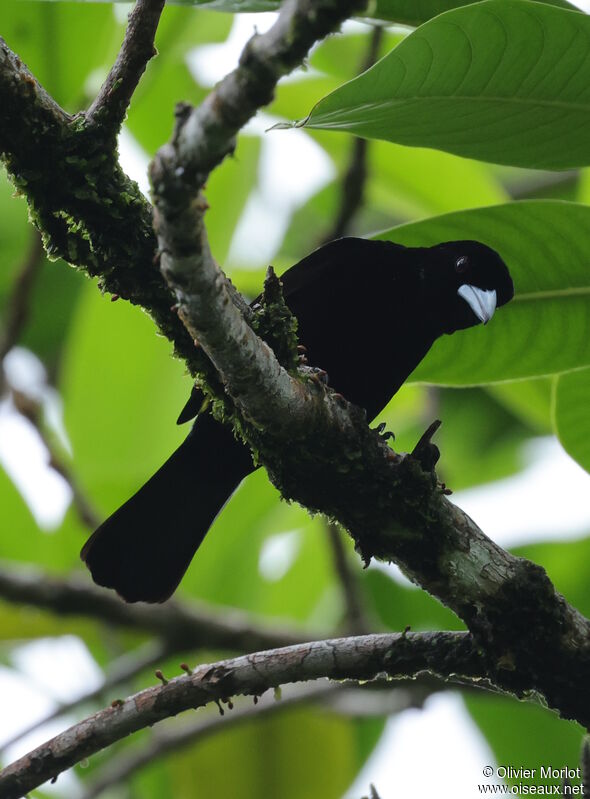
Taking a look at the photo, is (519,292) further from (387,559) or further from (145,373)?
(145,373)

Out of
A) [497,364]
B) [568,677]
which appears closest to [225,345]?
[568,677]

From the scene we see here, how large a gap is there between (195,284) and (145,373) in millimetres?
2826

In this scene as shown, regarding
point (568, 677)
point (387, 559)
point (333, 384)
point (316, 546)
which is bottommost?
point (568, 677)

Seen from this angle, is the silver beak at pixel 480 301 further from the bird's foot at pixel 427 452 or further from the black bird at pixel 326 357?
the bird's foot at pixel 427 452

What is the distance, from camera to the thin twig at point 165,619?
380cm

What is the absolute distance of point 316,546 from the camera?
16.6 feet

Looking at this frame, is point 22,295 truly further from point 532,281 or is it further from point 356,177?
point 532,281

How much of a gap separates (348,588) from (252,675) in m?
1.91

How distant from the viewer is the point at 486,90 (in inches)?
94.5

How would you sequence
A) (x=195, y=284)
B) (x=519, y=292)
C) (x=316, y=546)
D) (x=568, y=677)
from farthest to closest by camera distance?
(x=316, y=546)
(x=519, y=292)
(x=568, y=677)
(x=195, y=284)

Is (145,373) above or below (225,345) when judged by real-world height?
above

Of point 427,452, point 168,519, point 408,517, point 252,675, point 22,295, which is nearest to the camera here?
point 252,675

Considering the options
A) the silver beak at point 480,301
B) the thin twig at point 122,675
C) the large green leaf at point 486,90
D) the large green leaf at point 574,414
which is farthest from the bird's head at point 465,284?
the thin twig at point 122,675

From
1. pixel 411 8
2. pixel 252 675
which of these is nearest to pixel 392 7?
pixel 411 8
